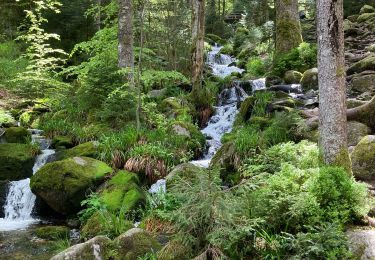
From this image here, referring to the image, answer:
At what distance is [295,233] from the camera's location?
528cm

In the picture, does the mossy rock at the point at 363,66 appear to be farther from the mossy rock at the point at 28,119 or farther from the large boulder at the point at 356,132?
the mossy rock at the point at 28,119

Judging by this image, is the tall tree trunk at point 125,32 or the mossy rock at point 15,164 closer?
the mossy rock at point 15,164

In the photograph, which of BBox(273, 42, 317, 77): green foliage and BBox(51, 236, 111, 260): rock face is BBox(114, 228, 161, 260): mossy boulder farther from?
BBox(273, 42, 317, 77): green foliage

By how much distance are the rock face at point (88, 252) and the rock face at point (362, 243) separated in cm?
329

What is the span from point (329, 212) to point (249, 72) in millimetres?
13490

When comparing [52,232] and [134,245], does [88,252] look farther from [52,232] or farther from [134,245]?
[52,232]

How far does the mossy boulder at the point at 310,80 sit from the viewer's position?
13281 millimetres

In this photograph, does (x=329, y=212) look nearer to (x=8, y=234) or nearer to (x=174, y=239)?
(x=174, y=239)

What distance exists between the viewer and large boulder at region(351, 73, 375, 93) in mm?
11508

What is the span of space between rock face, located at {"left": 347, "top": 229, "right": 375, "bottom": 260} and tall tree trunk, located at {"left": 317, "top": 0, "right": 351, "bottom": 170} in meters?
1.23

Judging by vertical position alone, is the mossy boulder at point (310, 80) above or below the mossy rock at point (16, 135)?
above

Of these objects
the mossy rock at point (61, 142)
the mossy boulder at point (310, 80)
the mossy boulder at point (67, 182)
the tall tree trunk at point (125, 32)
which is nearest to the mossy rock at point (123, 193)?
the mossy boulder at point (67, 182)

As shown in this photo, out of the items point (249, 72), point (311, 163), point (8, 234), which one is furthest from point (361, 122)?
point (249, 72)

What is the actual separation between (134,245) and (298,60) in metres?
11.3
